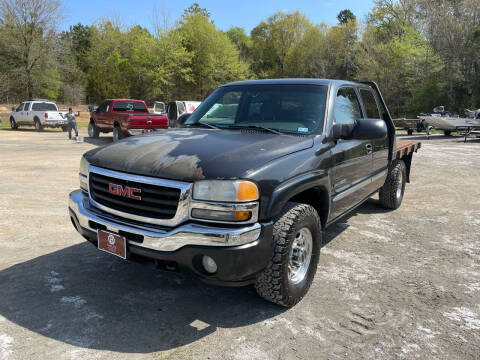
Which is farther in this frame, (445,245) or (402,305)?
(445,245)

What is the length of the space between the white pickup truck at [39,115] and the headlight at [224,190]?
73.1ft

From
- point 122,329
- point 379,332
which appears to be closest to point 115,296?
point 122,329

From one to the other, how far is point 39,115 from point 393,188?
2223 cm

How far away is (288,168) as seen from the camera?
9.29ft

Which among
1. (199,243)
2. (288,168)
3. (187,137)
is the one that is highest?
(187,137)

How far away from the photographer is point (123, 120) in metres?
15.2

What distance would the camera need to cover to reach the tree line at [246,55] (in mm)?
33500

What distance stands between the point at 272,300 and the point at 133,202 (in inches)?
50.5

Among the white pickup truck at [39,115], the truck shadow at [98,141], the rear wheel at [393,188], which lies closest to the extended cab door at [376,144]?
the rear wheel at [393,188]

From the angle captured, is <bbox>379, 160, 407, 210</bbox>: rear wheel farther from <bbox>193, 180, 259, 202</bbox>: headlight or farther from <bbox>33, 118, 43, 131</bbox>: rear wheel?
<bbox>33, 118, 43, 131</bbox>: rear wheel

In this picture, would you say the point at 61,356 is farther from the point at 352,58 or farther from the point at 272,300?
the point at 352,58

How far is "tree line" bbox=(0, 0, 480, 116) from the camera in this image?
33.5 metres

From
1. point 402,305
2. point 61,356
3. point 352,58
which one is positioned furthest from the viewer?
point 352,58

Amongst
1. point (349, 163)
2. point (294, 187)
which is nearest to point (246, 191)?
point (294, 187)
